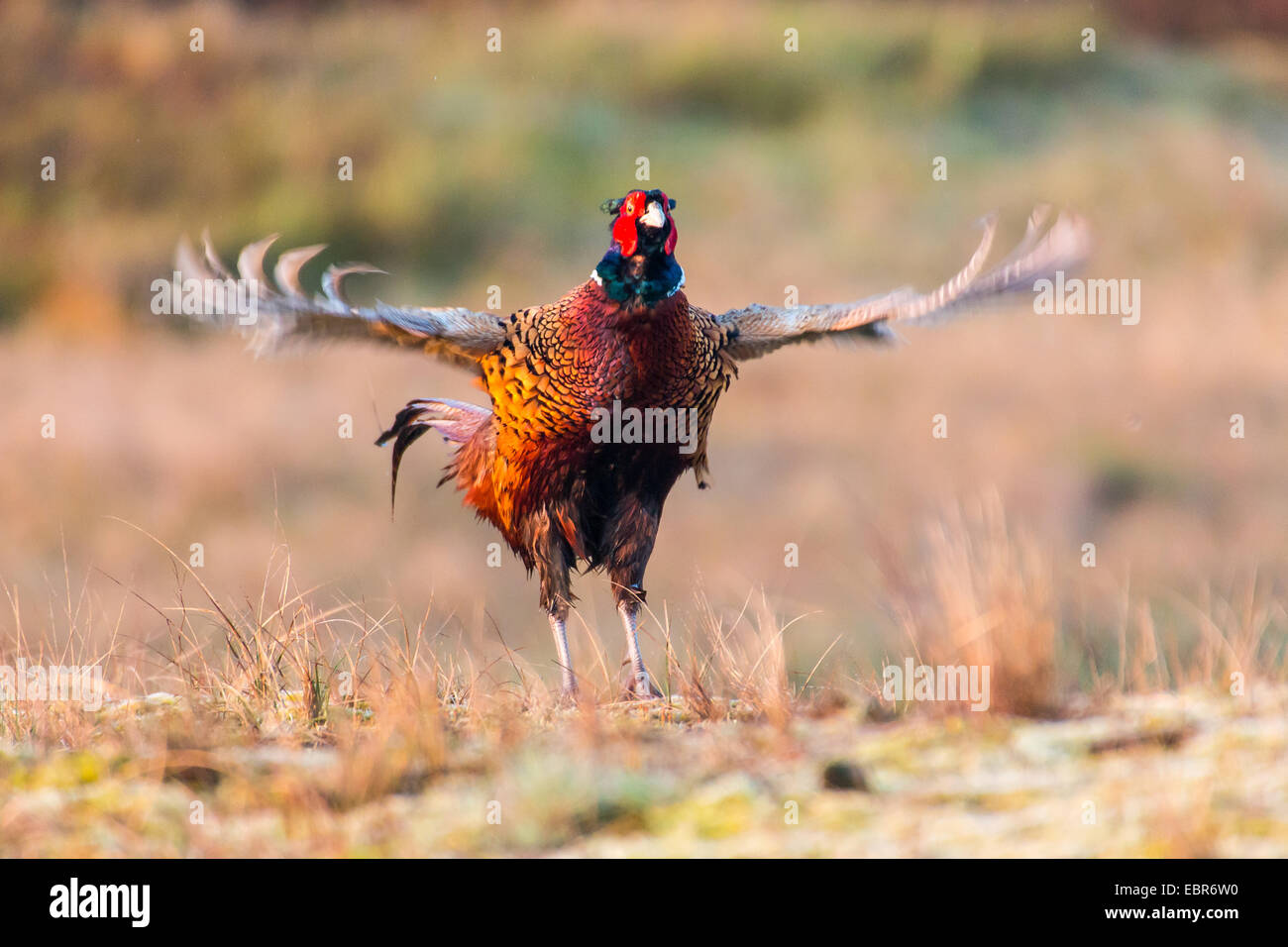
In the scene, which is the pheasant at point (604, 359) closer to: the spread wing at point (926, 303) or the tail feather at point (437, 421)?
the spread wing at point (926, 303)

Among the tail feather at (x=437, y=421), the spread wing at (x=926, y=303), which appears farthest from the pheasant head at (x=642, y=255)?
the tail feather at (x=437, y=421)

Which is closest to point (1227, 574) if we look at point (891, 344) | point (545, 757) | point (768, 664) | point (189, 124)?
point (891, 344)

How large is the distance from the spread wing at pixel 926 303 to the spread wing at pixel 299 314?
1.06 metres

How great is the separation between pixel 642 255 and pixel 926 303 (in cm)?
126

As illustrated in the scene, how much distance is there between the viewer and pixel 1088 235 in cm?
648

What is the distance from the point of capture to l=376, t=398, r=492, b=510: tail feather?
7.32m

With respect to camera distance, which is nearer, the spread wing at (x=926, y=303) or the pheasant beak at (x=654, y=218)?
the pheasant beak at (x=654, y=218)

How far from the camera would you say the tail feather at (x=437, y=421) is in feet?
24.0

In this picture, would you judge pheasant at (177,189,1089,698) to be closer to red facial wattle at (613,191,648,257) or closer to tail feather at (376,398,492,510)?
red facial wattle at (613,191,648,257)

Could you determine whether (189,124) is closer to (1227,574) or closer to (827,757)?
(1227,574)

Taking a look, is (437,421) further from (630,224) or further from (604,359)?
(630,224)

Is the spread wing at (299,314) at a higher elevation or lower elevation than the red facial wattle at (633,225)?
lower

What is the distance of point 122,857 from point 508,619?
12.5m

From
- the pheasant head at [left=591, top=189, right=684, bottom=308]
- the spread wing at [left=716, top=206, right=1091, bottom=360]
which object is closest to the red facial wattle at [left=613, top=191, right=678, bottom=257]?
the pheasant head at [left=591, top=189, right=684, bottom=308]
